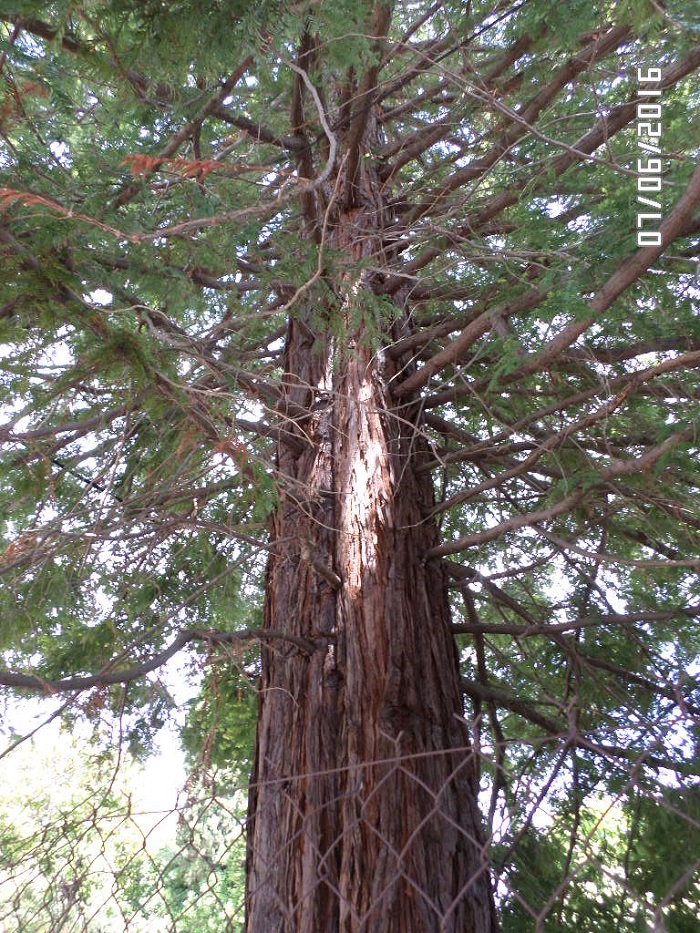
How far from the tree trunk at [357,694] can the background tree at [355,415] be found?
0.01 metres

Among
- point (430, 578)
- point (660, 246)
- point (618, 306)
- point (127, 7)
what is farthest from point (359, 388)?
point (127, 7)

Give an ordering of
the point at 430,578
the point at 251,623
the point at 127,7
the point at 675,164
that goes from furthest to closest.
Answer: the point at 251,623 < the point at 430,578 < the point at 675,164 < the point at 127,7

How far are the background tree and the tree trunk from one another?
0.01 meters

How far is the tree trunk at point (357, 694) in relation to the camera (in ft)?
8.14

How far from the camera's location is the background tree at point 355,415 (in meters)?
2.36

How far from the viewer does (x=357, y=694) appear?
9.27 feet

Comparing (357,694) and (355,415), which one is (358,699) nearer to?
(357,694)

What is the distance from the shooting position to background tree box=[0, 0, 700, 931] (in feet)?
7.75

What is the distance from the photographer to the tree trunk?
2480 mm

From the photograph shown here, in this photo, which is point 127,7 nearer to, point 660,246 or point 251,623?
point 660,246

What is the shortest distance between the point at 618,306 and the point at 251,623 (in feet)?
9.09

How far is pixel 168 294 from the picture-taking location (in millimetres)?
2873

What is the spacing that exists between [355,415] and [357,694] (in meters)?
1.31

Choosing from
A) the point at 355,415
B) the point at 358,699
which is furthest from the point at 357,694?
the point at 355,415
